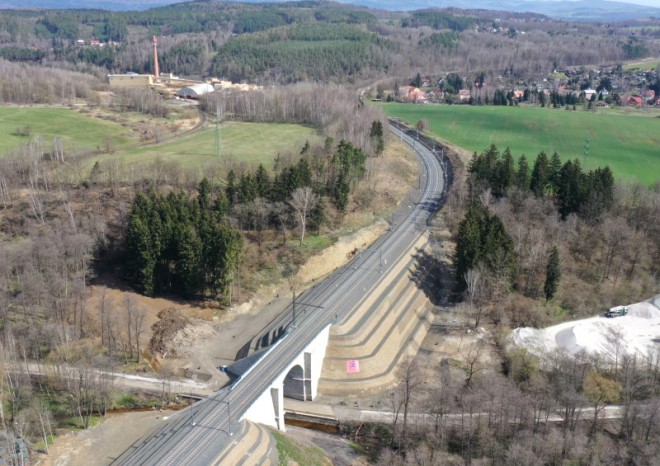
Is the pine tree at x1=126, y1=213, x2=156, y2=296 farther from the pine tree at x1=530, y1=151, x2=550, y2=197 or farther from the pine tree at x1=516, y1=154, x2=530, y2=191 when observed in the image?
the pine tree at x1=530, y1=151, x2=550, y2=197

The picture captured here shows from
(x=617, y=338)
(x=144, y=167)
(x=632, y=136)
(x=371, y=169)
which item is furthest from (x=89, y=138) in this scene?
(x=632, y=136)

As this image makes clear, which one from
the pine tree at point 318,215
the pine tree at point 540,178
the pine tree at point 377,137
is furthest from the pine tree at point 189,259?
the pine tree at point 377,137

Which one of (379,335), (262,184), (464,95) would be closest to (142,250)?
(262,184)

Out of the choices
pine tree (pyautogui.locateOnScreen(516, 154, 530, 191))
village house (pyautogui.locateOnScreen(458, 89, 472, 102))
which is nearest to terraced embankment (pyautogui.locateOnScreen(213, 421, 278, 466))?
pine tree (pyautogui.locateOnScreen(516, 154, 530, 191))

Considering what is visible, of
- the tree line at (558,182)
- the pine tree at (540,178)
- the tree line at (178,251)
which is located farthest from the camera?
the pine tree at (540,178)

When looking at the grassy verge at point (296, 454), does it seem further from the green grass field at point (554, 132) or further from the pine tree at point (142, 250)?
the green grass field at point (554, 132)

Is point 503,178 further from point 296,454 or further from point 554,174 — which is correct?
point 296,454
